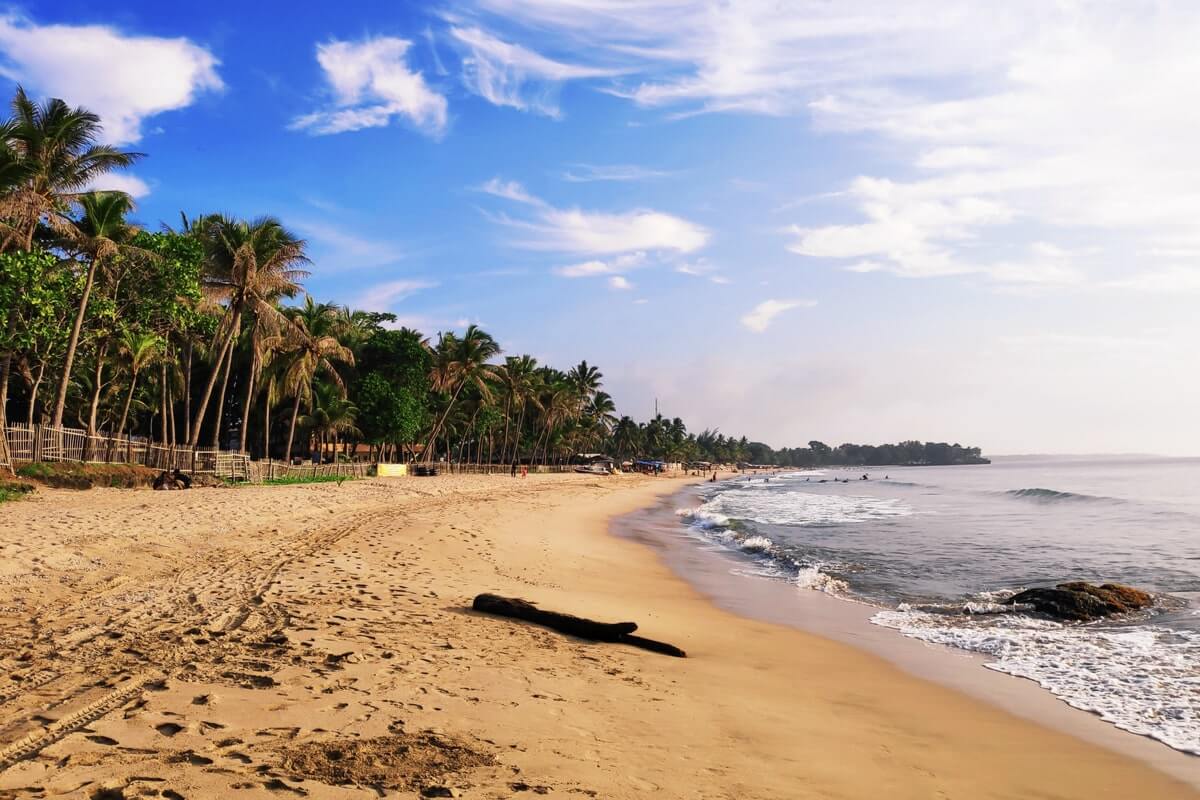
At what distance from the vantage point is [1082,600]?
35.8 ft

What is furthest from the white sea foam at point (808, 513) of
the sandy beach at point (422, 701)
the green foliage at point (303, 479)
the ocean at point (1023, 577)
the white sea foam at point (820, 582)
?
the sandy beach at point (422, 701)

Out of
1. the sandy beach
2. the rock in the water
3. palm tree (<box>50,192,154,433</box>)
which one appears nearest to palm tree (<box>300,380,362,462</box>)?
palm tree (<box>50,192,154,433</box>)

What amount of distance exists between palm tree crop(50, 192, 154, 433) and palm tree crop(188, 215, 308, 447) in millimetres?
4676

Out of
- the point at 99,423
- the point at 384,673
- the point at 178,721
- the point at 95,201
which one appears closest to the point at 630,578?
the point at 384,673

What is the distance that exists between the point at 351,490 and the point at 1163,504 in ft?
132

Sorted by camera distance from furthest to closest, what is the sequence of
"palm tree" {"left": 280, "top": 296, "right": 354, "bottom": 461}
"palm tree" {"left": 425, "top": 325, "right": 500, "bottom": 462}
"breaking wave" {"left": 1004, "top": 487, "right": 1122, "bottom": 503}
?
"palm tree" {"left": 425, "top": 325, "right": 500, "bottom": 462} → "breaking wave" {"left": 1004, "top": 487, "right": 1122, "bottom": 503} → "palm tree" {"left": 280, "top": 296, "right": 354, "bottom": 461}

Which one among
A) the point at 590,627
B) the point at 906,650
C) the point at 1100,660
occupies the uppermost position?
the point at 590,627

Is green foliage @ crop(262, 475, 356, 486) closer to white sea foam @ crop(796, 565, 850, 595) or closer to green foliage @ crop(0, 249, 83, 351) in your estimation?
green foliage @ crop(0, 249, 83, 351)

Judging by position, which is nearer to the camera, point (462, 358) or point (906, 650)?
point (906, 650)

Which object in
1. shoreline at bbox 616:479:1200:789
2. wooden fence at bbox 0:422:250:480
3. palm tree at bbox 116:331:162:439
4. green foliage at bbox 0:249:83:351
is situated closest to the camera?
shoreline at bbox 616:479:1200:789

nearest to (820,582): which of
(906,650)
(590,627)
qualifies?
(906,650)

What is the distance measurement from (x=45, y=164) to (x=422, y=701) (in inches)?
1102

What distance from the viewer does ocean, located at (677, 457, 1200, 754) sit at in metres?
7.52

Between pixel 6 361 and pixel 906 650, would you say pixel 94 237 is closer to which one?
pixel 6 361
